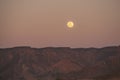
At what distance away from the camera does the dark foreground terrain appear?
476 centimetres

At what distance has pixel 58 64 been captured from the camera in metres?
4.84

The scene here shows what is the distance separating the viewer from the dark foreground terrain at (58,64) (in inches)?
187

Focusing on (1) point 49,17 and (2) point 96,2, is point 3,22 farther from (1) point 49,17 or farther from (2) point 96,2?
(2) point 96,2

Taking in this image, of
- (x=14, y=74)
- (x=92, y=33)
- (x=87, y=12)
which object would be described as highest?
(x=87, y=12)

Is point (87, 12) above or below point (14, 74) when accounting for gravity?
above

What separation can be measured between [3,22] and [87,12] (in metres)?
2.03

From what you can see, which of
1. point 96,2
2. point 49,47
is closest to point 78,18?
point 96,2

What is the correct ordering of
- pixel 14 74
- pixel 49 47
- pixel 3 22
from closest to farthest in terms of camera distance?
pixel 14 74
pixel 49 47
pixel 3 22

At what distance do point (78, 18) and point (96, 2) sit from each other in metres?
0.61

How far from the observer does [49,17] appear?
543 centimetres

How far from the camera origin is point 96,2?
554 cm

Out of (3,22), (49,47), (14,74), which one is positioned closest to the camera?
(14,74)

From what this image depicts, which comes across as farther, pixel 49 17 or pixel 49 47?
pixel 49 17

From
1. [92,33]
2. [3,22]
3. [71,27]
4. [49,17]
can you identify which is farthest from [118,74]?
[3,22]
